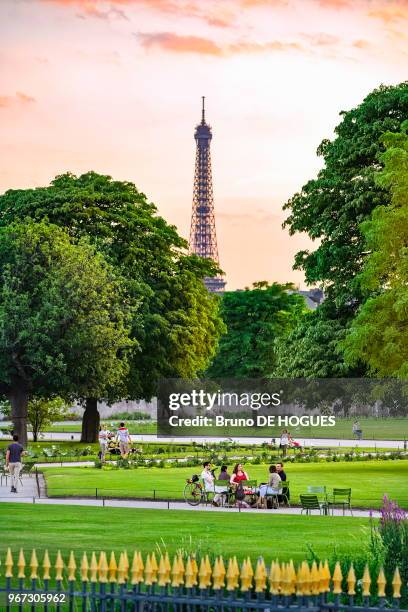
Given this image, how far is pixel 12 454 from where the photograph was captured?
1713 inches

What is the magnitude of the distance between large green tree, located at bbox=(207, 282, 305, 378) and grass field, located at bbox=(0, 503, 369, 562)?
7658cm

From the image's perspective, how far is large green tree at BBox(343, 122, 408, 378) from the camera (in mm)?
52594

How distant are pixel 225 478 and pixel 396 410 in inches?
998

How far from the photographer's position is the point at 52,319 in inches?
2518

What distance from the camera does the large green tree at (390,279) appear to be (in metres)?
52.6

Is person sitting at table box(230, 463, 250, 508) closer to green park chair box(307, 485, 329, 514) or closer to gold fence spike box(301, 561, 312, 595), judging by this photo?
green park chair box(307, 485, 329, 514)

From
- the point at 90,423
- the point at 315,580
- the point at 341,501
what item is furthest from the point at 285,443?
the point at 315,580

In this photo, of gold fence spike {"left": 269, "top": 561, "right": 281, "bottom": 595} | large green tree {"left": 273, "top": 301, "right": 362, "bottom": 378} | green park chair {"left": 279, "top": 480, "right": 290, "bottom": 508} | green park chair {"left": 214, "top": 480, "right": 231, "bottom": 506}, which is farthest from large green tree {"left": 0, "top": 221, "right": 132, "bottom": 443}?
gold fence spike {"left": 269, "top": 561, "right": 281, "bottom": 595}

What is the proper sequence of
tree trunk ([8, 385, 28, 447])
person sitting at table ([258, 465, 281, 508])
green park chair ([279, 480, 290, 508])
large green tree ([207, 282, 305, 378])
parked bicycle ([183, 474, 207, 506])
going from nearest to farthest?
1. person sitting at table ([258, 465, 281, 508])
2. green park chair ([279, 480, 290, 508])
3. parked bicycle ([183, 474, 207, 506])
4. tree trunk ([8, 385, 28, 447])
5. large green tree ([207, 282, 305, 378])

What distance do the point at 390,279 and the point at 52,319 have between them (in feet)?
58.8

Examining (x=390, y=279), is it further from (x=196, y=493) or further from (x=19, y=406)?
(x=19, y=406)

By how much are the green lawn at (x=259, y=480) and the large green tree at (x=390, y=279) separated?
4562mm

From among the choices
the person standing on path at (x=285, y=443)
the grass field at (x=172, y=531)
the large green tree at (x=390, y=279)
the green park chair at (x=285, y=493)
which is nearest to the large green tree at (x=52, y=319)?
the person standing on path at (x=285, y=443)

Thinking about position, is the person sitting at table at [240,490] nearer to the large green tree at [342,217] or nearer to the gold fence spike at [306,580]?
the large green tree at [342,217]
